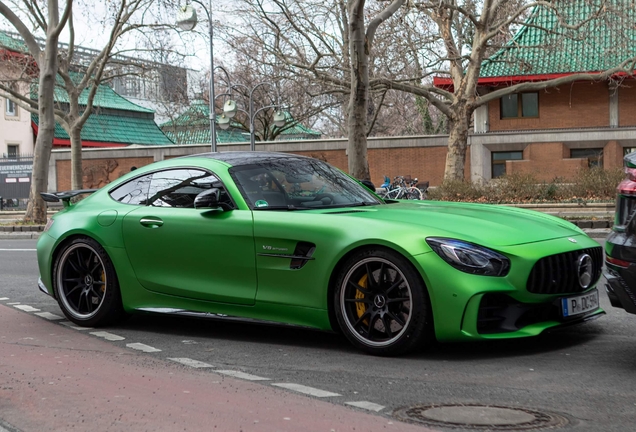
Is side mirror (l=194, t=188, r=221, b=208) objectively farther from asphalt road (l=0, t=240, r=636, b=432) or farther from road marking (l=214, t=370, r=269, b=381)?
road marking (l=214, t=370, r=269, b=381)

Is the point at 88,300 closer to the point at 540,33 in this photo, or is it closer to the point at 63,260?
the point at 63,260

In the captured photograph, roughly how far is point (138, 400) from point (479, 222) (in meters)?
2.57

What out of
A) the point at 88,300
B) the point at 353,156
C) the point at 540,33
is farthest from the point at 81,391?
the point at 540,33

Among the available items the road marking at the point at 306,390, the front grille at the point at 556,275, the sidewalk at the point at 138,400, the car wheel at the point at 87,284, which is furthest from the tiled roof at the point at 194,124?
the road marking at the point at 306,390

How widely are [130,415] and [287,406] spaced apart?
2.67 feet

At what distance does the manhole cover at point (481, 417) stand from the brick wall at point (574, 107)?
40.3m

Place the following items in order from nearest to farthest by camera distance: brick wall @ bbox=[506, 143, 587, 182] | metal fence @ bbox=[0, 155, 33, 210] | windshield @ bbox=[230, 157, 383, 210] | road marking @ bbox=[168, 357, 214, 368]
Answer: road marking @ bbox=[168, 357, 214, 368]
windshield @ bbox=[230, 157, 383, 210]
brick wall @ bbox=[506, 143, 587, 182]
metal fence @ bbox=[0, 155, 33, 210]

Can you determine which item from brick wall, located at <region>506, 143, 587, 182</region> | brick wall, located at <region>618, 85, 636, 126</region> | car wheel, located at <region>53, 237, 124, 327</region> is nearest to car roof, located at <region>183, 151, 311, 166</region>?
car wheel, located at <region>53, 237, 124, 327</region>

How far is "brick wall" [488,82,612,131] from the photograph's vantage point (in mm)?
43406

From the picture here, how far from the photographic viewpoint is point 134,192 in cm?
795

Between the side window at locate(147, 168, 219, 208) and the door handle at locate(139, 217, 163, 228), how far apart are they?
17 centimetres

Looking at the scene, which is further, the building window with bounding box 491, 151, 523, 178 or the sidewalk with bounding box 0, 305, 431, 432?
the building window with bounding box 491, 151, 523, 178

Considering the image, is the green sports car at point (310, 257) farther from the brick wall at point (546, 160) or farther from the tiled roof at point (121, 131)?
the tiled roof at point (121, 131)

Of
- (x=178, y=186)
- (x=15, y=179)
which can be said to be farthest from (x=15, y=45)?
(x=178, y=186)
